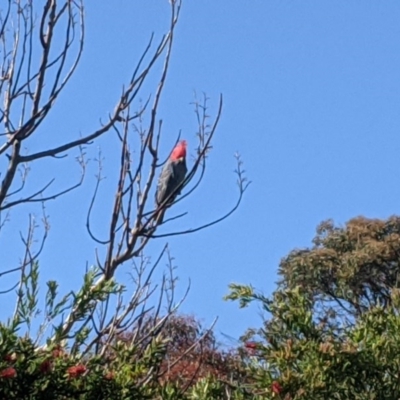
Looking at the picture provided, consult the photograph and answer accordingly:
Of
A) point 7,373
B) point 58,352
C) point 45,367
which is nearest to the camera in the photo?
point 7,373

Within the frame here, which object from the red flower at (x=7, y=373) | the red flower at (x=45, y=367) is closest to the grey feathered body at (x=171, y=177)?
the red flower at (x=45, y=367)

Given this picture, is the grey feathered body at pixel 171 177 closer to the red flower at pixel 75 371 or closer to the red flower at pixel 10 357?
the red flower at pixel 75 371

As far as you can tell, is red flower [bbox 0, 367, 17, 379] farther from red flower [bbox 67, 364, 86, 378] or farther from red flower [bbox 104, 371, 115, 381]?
red flower [bbox 104, 371, 115, 381]

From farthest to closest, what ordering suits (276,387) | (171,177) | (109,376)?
1. (171,177)
2. (276,387)
3. (109,376)

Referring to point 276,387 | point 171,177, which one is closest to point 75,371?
point 276,387

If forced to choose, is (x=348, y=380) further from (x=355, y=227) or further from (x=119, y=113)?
(x=355, y=227)

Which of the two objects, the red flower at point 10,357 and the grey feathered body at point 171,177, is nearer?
the red flower at point 10,357

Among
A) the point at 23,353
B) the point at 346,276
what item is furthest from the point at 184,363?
the point at 23,353

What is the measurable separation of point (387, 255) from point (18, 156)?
1766 centimetres

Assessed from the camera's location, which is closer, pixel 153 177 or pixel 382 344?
pixel 153 177

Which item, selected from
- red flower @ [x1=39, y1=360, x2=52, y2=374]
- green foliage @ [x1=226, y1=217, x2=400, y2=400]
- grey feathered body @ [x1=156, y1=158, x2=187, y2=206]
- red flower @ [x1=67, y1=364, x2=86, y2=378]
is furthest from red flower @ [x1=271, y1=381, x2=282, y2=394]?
grey feathered body @ [x1=156, y1=158, x2=187, y2=206]

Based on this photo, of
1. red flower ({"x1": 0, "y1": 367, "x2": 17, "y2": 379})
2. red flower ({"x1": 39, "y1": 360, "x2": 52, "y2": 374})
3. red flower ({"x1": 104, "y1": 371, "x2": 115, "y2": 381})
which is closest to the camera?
red flower ({"x1": 0, "y1": 367, "x2": 17, "y2": 379})

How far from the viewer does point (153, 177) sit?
5250 mm

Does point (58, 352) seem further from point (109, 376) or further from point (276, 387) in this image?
point (276, 387)
